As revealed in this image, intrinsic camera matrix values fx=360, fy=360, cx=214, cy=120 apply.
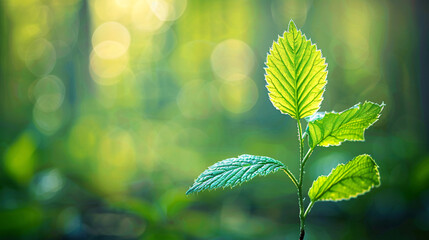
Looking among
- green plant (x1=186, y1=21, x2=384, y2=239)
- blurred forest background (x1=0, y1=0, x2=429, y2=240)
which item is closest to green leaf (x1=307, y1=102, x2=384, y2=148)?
green plant (x1=186, y1=21, x2=384, y2=239)

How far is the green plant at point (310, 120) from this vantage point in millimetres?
449

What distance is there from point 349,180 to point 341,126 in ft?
0.24

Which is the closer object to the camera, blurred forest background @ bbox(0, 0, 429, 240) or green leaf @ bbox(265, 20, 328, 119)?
green leaf @ bbox(265, 20, 328, 119)

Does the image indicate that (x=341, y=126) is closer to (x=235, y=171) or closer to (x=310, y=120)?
(x=310, y=120)

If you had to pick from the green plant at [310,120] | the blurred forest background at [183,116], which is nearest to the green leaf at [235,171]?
the green plant at [310,120]

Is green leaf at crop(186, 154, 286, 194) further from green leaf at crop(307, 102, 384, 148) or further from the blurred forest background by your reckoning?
the blurred forest background

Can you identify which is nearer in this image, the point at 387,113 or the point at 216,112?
the point at 387,113

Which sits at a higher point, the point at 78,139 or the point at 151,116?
the point at 151,116

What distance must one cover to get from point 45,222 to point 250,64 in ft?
16.0

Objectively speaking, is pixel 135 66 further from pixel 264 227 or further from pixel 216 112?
pixel 264 227

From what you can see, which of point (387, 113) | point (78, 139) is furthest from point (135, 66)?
point (387, 113)

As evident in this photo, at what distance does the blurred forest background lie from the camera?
8.03ft

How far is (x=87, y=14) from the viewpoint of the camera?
544 cm

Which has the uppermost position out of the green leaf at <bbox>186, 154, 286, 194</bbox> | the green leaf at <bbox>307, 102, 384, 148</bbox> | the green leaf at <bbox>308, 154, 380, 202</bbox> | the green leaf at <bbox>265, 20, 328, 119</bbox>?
the green leaf at <bbox>265, 20, 328, 119</bbox>
